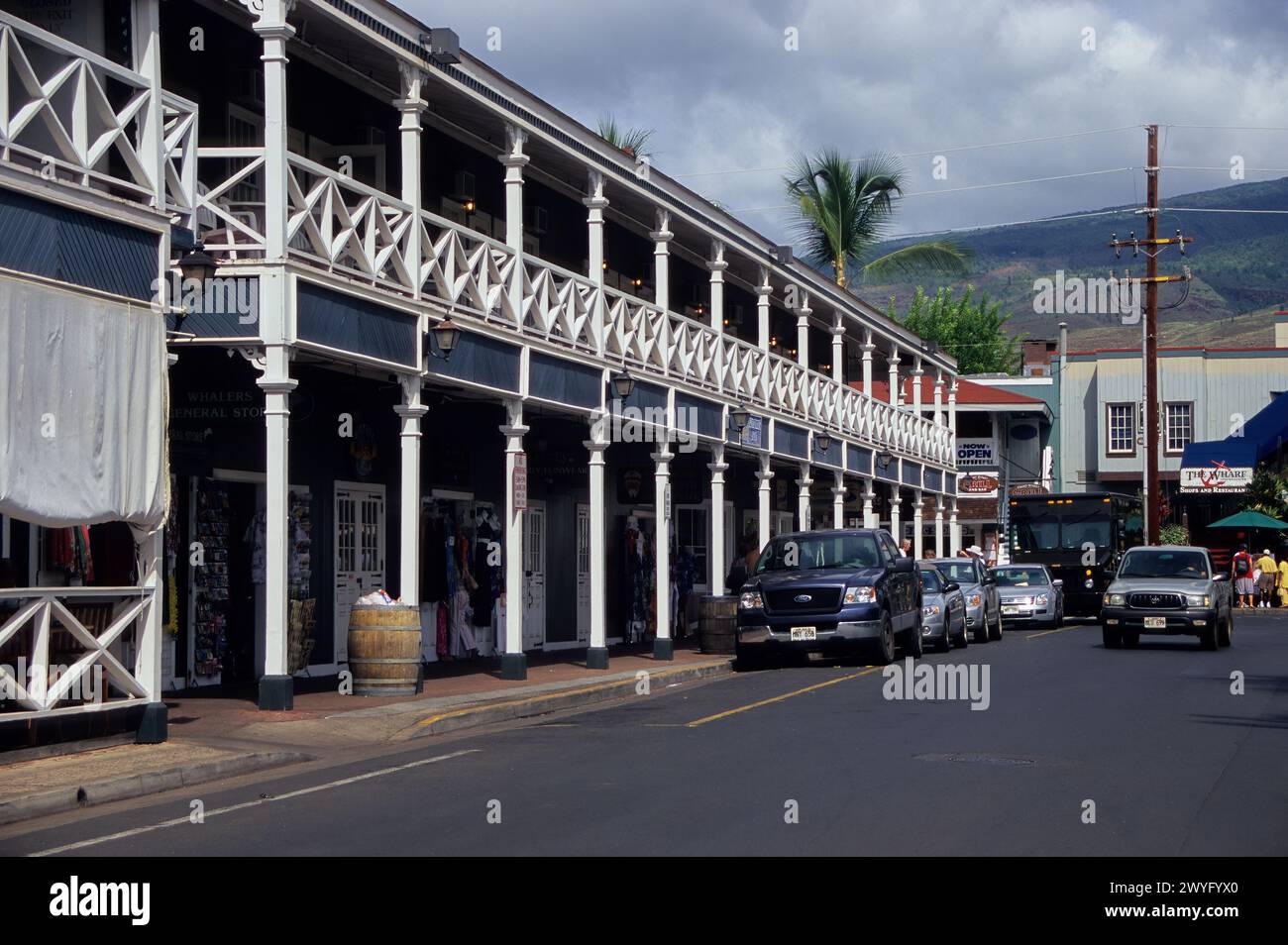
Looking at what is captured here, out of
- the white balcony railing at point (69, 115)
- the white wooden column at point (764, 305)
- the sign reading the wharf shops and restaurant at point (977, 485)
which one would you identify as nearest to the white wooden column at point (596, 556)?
the white wooden column at point (764, 305)

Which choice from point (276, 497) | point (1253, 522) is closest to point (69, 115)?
point (276, 497)

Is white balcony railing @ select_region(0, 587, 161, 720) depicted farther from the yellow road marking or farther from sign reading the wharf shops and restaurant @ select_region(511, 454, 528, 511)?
sign reading the wharf shops and restaurant @ select_region(511, 454, 528, 511)

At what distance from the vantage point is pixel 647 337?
25578mm

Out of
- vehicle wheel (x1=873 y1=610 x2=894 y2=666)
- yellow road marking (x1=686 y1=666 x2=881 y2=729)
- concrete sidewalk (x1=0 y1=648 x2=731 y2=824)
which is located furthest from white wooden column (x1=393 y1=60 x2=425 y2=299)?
vehicle wheel (x1=873 y1=610 x2=894 y2=666)

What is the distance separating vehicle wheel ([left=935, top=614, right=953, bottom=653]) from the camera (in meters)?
27.7

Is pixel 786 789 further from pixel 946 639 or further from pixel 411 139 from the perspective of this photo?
pixel 946 639

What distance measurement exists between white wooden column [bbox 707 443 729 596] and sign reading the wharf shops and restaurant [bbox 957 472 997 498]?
3085cm

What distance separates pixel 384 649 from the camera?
1758 cm

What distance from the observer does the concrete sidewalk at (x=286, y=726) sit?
11.6 meters

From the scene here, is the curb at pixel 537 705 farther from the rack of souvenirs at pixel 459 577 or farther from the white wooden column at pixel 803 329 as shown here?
the white wooden column at pixel 803 329

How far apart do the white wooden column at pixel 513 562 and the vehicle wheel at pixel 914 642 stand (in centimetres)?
696

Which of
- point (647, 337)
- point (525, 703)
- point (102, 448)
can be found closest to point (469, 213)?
point (647, 337)
